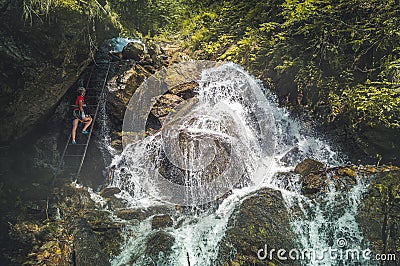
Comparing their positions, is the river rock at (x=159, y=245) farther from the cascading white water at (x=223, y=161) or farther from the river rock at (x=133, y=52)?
the river rock at (x=133, y=52)

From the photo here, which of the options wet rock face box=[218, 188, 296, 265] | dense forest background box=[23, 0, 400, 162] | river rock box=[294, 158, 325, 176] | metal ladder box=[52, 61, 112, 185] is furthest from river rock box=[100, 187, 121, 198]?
river rock box=[294, 158, 325, 176]

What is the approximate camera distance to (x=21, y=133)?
21.0 ft

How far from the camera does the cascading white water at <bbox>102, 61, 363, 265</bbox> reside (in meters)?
4.96

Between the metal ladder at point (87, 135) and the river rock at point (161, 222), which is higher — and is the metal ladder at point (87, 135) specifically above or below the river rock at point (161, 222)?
above

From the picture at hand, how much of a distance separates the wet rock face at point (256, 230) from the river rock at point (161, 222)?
1.15 metres

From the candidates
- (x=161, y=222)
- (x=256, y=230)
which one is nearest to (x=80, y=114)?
(x=161, y=222)

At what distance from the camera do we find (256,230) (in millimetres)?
4871

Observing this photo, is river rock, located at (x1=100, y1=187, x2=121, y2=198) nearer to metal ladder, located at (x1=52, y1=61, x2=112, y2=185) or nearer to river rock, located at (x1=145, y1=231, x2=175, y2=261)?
metal ladder, located at (x1=52, y1=61, x2=112, y2=185)

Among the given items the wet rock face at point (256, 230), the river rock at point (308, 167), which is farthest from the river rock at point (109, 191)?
the river rock at point (308, 167)

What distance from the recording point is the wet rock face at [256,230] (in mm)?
4543

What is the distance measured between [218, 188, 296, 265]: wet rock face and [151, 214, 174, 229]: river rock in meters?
1.15

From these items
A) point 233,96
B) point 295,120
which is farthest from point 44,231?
point 295,120

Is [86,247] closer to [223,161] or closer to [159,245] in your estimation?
[159,245]

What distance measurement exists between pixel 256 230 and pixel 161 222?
1.76 metres
